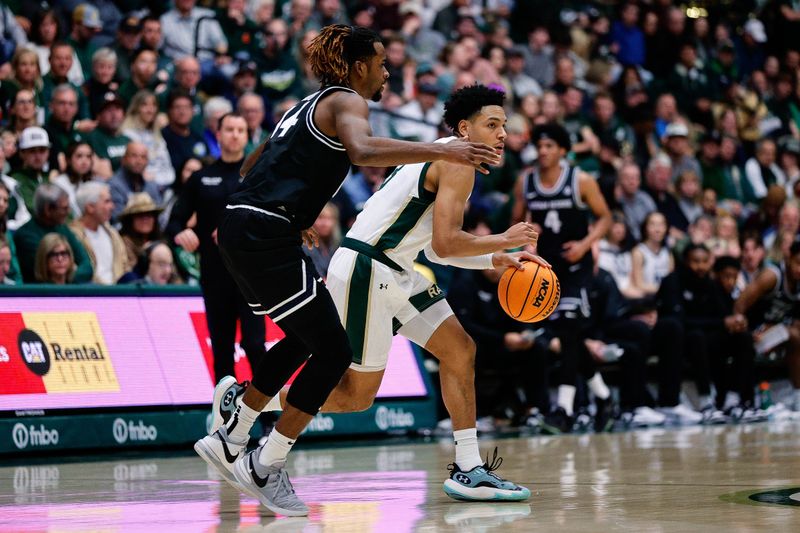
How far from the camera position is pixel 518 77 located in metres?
18.4

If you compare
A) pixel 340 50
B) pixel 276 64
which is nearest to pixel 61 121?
pixel 276 64

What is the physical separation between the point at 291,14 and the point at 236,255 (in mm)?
10874

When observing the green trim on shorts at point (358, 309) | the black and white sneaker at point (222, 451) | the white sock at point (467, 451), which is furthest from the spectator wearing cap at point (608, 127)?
the black and white sneaker at point (222, 451)

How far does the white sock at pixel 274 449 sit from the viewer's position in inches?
226

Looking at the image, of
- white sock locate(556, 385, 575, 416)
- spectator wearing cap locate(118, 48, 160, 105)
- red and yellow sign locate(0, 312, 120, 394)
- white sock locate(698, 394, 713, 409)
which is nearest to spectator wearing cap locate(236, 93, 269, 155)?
spectator wearing cap locate(118, 48, 160, 105)

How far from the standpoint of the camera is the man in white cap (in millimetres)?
11392

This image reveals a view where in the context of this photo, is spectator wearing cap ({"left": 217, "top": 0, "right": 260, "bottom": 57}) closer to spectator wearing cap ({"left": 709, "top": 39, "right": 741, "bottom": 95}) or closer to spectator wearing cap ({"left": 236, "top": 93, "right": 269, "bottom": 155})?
spectator wearing cap ({"left": 236, "top": 93, "right": 269, "bottom": 155})

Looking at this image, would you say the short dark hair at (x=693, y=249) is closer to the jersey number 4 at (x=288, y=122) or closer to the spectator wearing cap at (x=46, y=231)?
the spectator wearing cap at (x=46, y=231)

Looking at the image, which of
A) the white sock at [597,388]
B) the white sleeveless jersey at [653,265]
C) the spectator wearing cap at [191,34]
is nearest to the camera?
the white sock at [597,388]

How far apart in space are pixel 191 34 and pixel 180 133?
229 centimetres

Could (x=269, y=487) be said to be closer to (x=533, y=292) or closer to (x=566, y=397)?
(x=533, y=292)

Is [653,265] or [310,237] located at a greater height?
[653,265]

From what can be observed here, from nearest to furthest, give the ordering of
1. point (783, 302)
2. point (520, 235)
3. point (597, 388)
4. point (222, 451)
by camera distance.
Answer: point (222, 451)
point (520, 235)
point (597, 388)
point (783, 302)

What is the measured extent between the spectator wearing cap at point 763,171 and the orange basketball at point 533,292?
13.4 meters
